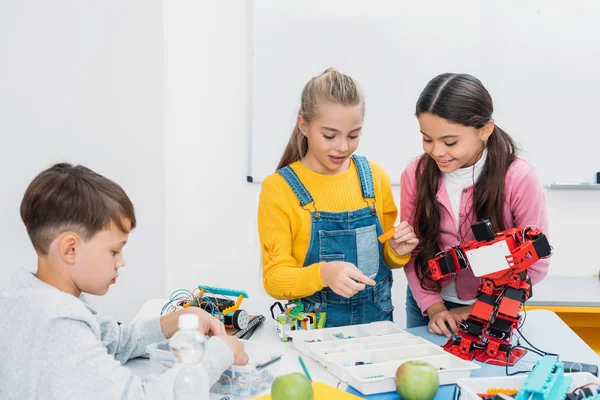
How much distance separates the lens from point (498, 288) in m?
1.48

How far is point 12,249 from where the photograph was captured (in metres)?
1.64

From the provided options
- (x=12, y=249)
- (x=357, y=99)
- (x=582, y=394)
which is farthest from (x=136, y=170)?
(x=582, y=394)

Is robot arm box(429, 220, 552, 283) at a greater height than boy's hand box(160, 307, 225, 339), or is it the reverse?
robot arm box(429, 220, 552, 283)

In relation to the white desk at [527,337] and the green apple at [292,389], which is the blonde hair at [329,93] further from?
the green apple at [292,389]

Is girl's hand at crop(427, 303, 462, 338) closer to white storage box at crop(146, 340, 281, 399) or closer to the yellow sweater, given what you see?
the yellow sweater

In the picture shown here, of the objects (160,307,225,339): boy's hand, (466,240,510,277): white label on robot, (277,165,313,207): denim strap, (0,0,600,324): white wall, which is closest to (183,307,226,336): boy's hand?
(160,307,225,339): boy's hand

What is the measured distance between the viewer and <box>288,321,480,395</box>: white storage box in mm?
1277

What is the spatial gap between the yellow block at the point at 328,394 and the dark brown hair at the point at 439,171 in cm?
64

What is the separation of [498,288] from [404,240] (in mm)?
302

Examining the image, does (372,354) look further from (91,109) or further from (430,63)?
(430,63)

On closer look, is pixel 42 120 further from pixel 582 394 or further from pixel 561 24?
pixel 561 24

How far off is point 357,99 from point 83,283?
0.95 metres

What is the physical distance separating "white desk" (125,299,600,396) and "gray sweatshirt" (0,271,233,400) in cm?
35

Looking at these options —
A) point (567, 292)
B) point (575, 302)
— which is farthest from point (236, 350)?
point (567, 292)
